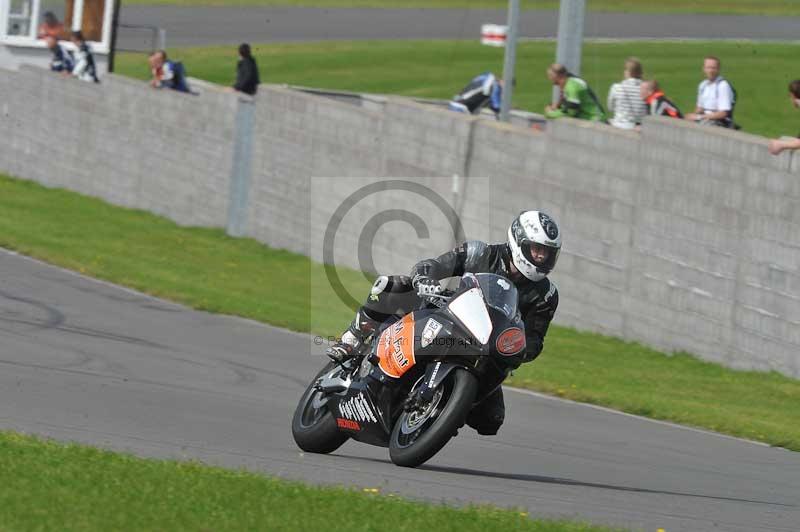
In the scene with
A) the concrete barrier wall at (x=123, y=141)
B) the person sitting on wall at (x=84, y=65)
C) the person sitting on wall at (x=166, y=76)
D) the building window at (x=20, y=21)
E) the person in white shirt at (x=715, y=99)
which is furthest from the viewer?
the building window at (x=20, y=21)

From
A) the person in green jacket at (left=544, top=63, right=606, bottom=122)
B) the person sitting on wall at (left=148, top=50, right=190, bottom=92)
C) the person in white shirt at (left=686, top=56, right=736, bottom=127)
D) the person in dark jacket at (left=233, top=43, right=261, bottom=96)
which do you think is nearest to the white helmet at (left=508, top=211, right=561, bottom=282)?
the person in white shirt at (left=686, top=56, right=736, bottom=127)

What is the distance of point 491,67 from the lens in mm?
40375

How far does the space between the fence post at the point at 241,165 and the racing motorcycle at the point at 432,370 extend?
609 inches

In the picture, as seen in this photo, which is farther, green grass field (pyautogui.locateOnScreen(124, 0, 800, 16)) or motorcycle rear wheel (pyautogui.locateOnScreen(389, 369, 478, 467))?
green grass field (pyautogui.locateOnScreen(124, 0, 800, 16))

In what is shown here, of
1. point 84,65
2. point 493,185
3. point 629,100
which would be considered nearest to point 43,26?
point 84,65

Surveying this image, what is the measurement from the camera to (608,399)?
13.9 m

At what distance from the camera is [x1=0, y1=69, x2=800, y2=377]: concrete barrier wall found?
15.7 metres

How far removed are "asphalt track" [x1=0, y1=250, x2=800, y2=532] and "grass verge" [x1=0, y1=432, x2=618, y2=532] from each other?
0.60 metres

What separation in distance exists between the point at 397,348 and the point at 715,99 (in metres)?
9.54

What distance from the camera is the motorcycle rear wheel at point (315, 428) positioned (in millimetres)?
9367

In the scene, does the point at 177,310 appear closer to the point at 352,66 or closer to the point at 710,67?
the point at 710,67

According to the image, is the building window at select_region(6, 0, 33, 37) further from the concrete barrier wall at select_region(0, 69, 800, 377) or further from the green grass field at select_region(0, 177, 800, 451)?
the green grass field at select_region(0, 177, 800, 451)

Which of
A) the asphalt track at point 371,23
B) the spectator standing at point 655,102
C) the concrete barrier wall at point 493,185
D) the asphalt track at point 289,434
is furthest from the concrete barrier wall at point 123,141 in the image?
the asphalt track at point 371,23

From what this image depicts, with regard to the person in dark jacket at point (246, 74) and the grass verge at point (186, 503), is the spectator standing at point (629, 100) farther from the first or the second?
the grass verge at point (186, 503)
